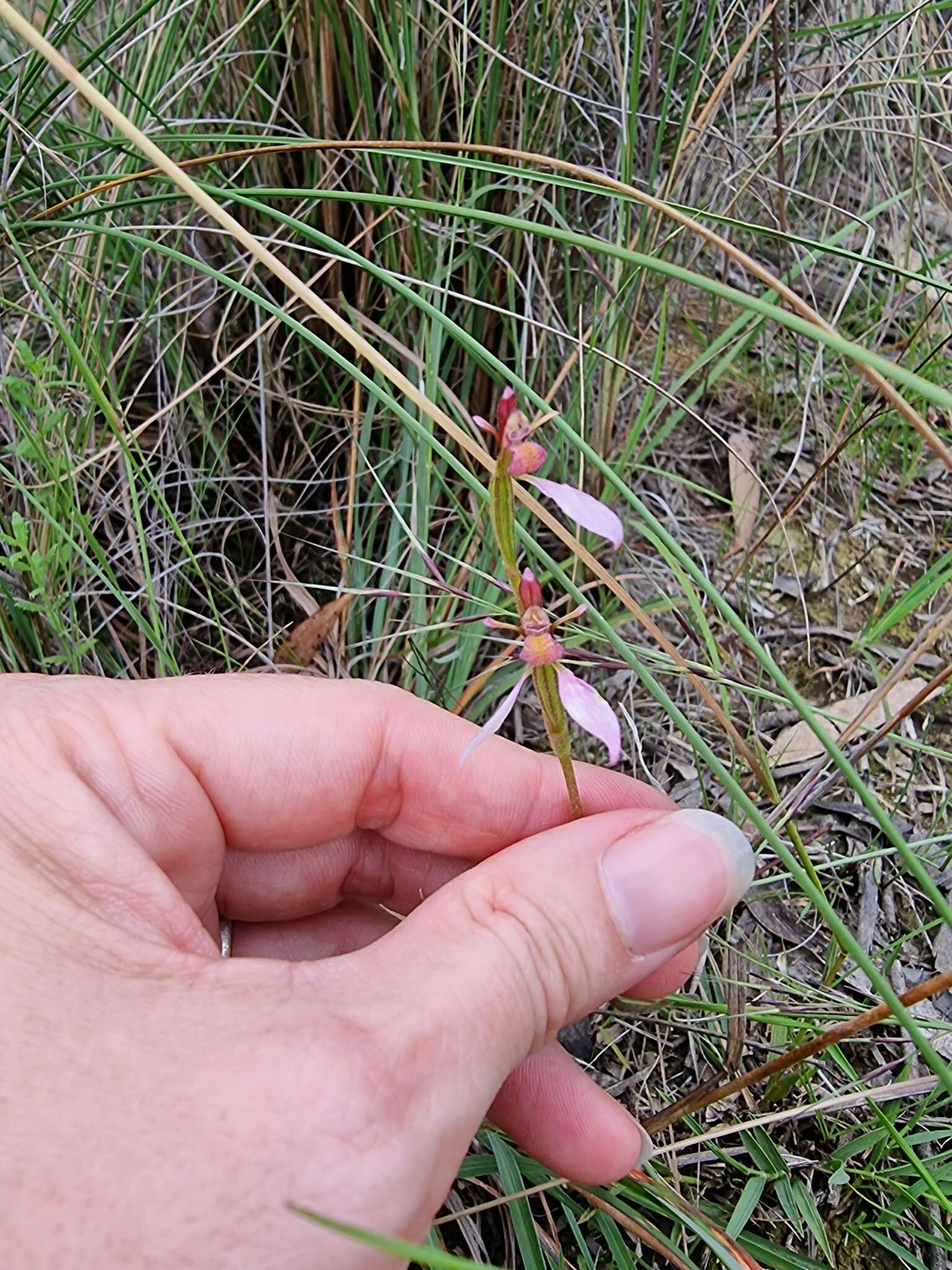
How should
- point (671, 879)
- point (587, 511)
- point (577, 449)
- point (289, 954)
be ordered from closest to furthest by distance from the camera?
point (587, 511) < point (671, 879) < point (577, 449) < point (289, 954)

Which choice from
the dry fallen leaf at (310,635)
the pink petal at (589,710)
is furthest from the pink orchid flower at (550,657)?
the dry fallen leaf at (310,635)

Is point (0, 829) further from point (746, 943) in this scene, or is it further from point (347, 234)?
point (347, 234)

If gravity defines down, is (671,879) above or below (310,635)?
above

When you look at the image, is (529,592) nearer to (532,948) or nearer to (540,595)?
(540,595)

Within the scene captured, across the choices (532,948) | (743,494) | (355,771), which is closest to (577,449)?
(355,771)

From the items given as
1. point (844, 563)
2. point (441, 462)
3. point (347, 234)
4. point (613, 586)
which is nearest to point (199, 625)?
point (441, 462)

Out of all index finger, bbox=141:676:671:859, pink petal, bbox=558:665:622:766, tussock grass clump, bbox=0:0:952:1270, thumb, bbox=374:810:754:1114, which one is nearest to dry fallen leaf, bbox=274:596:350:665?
tussock grass clump, bbox=0:0:952:1270
